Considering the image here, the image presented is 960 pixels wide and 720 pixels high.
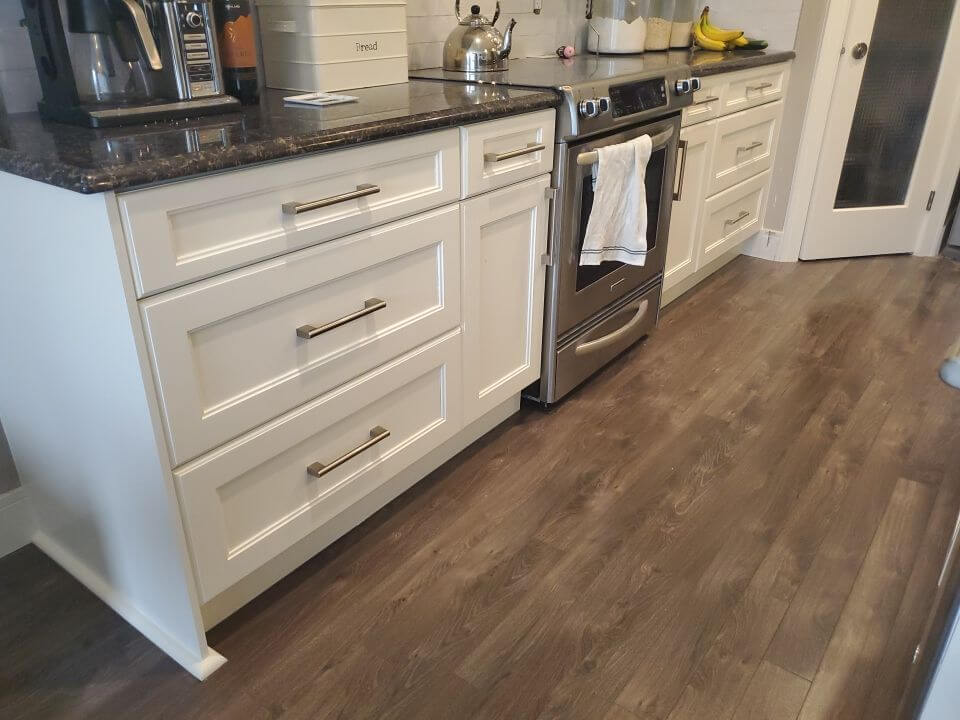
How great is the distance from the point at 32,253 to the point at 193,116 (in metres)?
0.41

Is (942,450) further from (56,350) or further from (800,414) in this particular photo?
(56,350)

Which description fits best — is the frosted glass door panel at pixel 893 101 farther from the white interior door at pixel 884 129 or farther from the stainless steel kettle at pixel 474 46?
the stainless steel kettle at pixel 474 46

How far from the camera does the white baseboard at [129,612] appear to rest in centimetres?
140

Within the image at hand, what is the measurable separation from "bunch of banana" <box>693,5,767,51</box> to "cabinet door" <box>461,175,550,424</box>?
1744 mm

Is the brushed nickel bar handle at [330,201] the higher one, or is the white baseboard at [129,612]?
the brushed nickel bar handle at [330,201]

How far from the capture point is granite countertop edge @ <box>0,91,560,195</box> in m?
1.01

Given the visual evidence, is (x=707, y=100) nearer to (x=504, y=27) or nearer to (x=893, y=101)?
(x=504, y=27)

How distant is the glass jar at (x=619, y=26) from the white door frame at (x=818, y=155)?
92 centimetres

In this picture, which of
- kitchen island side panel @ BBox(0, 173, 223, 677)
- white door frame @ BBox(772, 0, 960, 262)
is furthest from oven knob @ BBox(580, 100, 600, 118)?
white door frame @ BBox(772, 0, 960, 262)

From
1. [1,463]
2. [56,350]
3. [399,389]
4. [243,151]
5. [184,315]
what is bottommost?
[1,463]

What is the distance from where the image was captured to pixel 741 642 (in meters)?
1.48

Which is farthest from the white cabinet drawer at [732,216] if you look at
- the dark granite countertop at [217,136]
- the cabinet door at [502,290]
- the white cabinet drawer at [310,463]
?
the white cabinet drawer at [310,463]

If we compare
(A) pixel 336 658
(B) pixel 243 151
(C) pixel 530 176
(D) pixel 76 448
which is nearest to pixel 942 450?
A: (C) pixel 530 176

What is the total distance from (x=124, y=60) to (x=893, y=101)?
3375 millimetres
